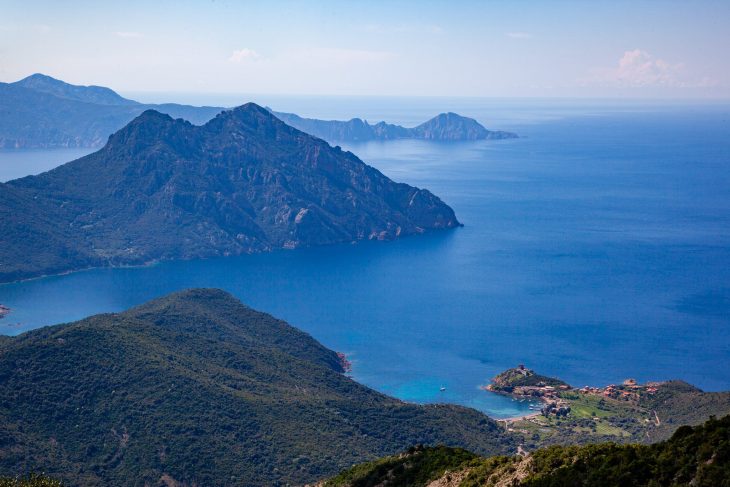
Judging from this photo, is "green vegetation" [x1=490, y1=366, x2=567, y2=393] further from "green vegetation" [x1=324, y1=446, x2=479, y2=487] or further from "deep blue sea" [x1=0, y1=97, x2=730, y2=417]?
"green vegetation" [x1=324, y1=446, x2=479, y2=487]

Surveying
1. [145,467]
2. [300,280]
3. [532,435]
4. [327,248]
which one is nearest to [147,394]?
[145,467]

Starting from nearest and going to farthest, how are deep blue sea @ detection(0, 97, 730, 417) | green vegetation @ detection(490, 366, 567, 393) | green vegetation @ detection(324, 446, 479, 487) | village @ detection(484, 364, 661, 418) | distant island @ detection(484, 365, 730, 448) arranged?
green vegetation @ detection(324, 446, 479, 487) < distant island @ detection(484, 365, 730, 448) < village @ detection(484, 364, 661, 418) < green vegetation @ detection(490, 366, 567, 393) < deep blue sea @ detection(0, 97, 730, 417)

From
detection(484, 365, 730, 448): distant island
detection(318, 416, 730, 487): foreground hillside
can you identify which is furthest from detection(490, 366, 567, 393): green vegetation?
detection(318, 416, 730, 487): foreground hillside

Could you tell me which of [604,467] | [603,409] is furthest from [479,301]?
[604,467]

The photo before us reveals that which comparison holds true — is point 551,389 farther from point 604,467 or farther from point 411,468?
point 604,467

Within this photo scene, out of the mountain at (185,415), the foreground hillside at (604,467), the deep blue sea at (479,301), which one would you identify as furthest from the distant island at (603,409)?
the foreground hillside at (604,467)

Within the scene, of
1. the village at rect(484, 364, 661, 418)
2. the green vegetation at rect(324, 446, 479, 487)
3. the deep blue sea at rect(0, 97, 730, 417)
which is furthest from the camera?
the deep blue sea at rect(0, 97, 730, 417)
